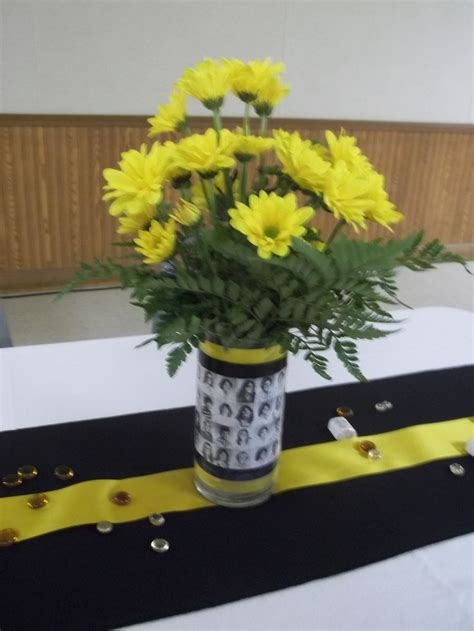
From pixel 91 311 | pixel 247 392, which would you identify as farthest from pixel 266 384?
pixel 91 311

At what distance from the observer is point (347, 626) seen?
2.59 ft

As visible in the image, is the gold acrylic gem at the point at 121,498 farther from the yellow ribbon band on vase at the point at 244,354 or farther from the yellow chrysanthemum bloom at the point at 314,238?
the yellow chrysanthemum bloom at the point at 314,238

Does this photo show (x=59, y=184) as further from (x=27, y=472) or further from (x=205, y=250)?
(x=205, y=250)

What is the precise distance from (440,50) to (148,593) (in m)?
3.90

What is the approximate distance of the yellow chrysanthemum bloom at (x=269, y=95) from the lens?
85cm

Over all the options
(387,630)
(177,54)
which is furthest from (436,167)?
(387,630)

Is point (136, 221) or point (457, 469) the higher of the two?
point (136, 221)

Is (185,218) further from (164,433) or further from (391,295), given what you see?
(164,433)

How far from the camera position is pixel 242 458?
910mm

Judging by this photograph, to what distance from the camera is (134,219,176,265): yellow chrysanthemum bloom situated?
2.63 feet

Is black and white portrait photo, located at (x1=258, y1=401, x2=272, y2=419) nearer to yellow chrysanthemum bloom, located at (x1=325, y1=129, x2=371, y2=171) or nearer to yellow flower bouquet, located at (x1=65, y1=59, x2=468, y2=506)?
yellow flower bouquet, located at (x1=65, y1=59, x2=468, y2=506)

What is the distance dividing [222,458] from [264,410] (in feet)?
0.30

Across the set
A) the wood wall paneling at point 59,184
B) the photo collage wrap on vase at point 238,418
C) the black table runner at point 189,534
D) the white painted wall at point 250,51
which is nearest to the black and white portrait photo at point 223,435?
the photo collage wrap on vase at point 238,418

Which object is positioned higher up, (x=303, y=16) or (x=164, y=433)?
(x=303, y=16)
